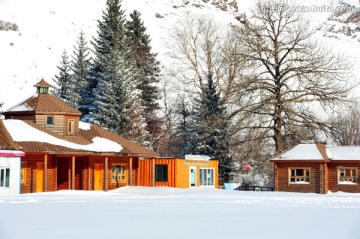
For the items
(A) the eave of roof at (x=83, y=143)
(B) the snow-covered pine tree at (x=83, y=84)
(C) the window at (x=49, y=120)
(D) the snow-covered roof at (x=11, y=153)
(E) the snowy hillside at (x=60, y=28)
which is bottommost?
(D) the snow-covered roof at (x=11, y=153)

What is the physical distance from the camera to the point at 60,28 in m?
88.9

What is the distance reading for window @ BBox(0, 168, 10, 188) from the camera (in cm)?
4034

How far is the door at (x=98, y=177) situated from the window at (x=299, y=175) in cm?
1333

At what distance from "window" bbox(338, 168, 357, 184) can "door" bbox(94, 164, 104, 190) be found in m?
16.6

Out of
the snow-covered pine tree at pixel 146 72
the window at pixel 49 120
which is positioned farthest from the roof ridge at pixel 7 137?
the snow-covered pine tree at pixel 146 72

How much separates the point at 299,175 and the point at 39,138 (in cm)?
1852

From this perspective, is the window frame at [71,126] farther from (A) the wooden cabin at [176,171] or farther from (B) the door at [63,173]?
(A) the wooden cabin at [176,171]

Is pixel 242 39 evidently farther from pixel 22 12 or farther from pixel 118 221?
pixel 22 12

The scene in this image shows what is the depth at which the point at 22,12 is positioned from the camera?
88125mm

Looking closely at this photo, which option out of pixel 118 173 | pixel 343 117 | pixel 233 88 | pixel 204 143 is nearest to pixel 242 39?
pixel 233 88

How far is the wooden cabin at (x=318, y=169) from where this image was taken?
48844mm

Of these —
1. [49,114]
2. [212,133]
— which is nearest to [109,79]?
[212,133]

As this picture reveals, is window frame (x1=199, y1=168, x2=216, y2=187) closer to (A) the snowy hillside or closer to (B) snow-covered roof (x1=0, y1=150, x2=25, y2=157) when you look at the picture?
(B) snow-covered roof (x1=0, y1=150, x2=25, y2=157)

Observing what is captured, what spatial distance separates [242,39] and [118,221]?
32.5 metres
